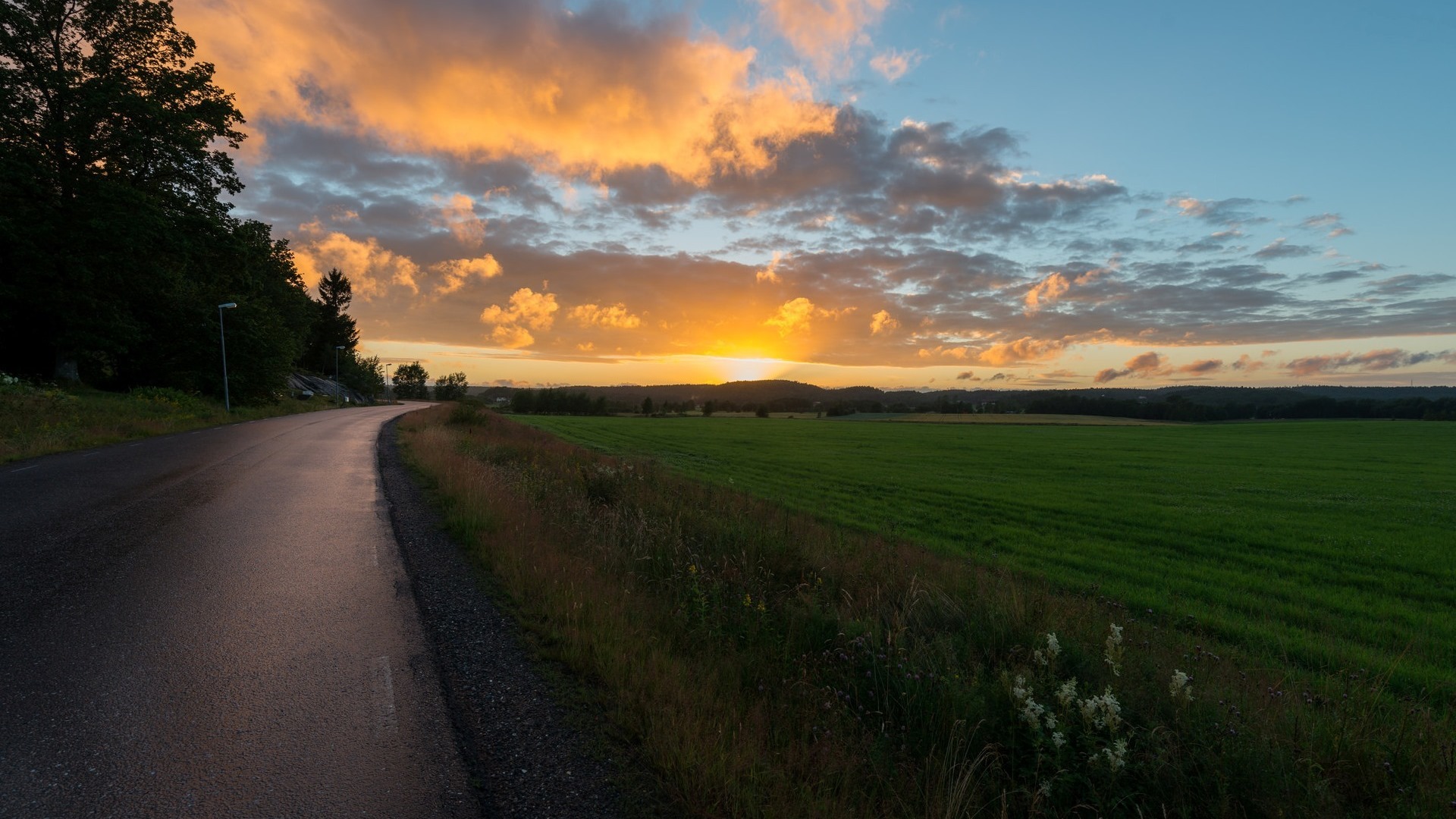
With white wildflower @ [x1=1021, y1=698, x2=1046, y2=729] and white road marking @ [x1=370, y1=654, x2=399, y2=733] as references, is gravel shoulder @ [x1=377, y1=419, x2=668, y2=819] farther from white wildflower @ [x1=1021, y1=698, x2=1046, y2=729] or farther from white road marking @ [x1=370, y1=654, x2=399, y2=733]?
white wildflower @ [x1=1021, y1=698, x2=1046, y2=729]

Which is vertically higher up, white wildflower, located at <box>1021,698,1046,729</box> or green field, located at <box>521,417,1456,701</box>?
white wildflower, located at <box>1021,698,1046,729</box>

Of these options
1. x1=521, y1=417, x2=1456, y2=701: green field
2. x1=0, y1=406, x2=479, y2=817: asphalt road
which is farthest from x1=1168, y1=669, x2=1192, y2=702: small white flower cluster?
x1=0, y1=406, x2=479, y2=817: asphalt road

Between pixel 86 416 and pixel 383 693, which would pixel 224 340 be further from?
pixel 383 693

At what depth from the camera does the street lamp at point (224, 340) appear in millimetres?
33875

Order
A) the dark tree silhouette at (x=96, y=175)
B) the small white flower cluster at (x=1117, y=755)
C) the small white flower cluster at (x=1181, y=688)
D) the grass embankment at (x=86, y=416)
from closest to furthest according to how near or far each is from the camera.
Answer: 1. the small white flower cluster at (x=1117, y=755)
2. the small white flower cluster at (x=1181, y=688)
3. the grass embankment at (x=86, y=416)
4. the dark tree silhouette at (x=96, y=175)

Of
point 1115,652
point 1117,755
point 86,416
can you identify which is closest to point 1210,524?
point 1115,652

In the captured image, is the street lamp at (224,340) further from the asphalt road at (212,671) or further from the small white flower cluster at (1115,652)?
the small white flower cluster at (1115,652)

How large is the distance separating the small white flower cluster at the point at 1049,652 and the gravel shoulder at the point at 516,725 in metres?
2.91

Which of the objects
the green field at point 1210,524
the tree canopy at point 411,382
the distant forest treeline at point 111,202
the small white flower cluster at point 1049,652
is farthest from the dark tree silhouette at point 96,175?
the tree canopy at point 411,382

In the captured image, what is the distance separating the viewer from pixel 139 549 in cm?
Result: 747

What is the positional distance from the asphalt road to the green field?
7282 millimetres

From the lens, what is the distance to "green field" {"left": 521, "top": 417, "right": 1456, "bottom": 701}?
816 cm

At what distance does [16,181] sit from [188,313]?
32.3 feet

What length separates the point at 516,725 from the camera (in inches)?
150
